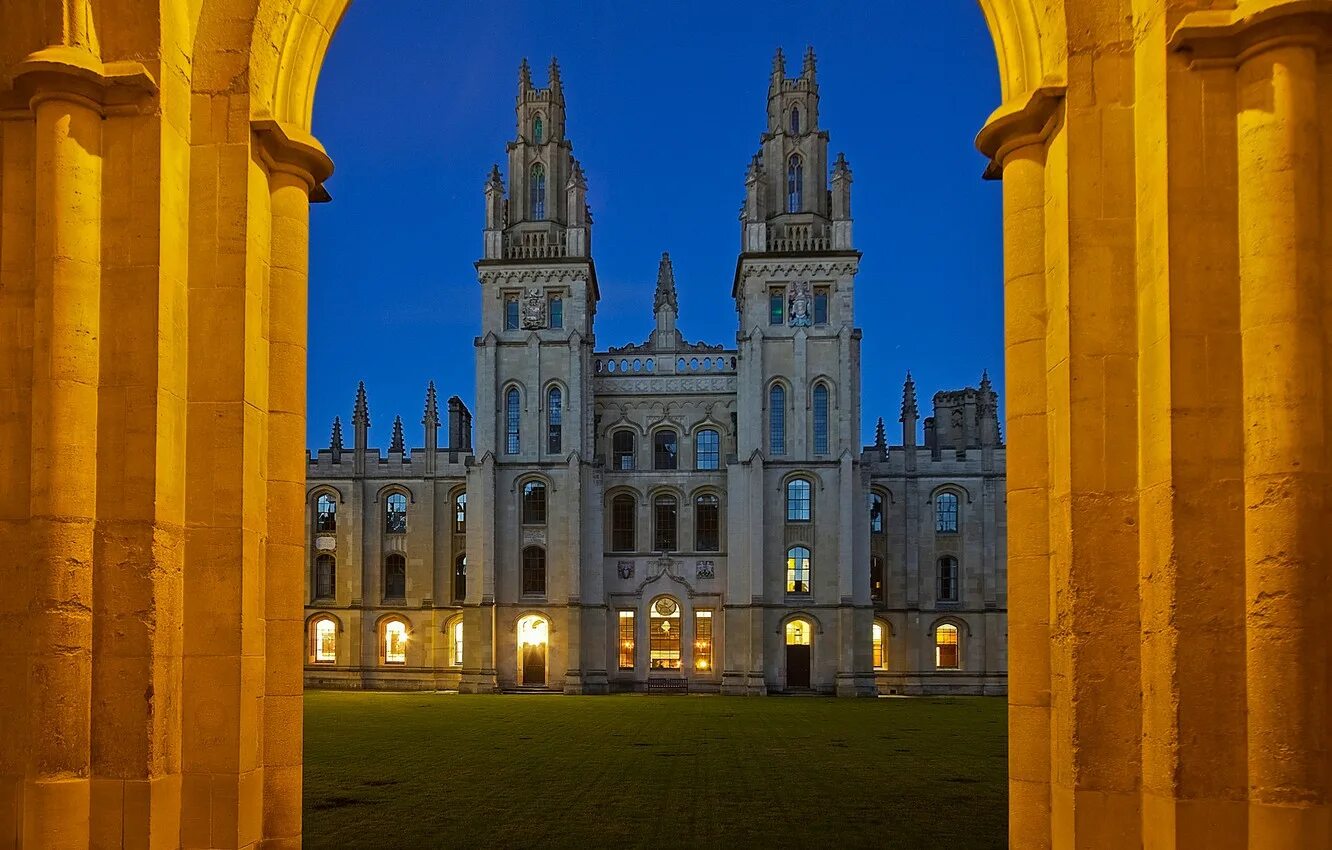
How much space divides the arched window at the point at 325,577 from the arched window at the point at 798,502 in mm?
21606

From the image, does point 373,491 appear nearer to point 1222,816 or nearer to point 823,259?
point 823,259

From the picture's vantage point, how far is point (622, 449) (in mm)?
48000

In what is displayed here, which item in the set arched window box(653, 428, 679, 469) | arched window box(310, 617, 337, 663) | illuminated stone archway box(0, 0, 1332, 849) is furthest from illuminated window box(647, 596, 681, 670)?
illuminated stone archway box(0, 0, 1332, 849)

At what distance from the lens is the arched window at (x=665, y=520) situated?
46.8 meters

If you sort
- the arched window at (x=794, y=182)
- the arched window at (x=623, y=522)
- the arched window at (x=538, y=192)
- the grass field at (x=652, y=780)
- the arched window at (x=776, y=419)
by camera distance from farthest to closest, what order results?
the arched window at (x=538, y=192)
the arched window at (x=794, y=182)
the arched window at (x=623, y=522)
the arched window at (x=776, y=419)
the grass field at (x=652, y=780)

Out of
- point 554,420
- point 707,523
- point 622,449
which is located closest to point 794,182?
point 622,449

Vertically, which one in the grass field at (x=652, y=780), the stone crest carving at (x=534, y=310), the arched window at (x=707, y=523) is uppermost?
the stone crest carving at (x=534, y=310)

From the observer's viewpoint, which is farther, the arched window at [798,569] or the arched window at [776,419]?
the arched window at [776,419]

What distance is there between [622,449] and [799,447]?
26.2 feet

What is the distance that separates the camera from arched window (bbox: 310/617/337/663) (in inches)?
1993

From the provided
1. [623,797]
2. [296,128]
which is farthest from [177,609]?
[623,797]

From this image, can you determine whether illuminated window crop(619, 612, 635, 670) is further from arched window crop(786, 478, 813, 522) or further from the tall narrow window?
arched window crop(786, 478, 813, 522)

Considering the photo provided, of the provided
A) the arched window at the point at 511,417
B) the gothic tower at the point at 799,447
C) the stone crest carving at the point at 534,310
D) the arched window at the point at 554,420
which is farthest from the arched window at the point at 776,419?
the arched window at the point at 511,417

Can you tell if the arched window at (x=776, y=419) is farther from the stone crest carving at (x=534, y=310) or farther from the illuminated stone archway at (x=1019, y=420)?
the illuminated stone archway at (x=1019, y=420)
